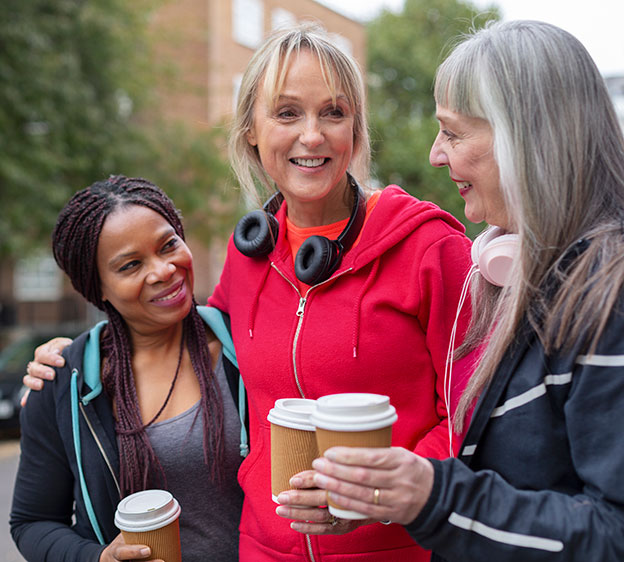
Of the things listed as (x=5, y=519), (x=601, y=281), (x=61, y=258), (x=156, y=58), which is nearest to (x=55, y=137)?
(x=156, y=58)

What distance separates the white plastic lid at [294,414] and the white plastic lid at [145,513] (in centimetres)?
50

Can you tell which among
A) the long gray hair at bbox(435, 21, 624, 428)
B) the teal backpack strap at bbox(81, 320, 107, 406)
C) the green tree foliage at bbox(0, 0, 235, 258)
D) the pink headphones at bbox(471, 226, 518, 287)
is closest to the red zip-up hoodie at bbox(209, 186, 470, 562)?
the pink headphones at bbox(471, 226, 518, 287)

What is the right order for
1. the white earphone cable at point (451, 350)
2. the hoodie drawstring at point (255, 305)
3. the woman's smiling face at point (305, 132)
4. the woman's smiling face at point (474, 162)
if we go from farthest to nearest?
the hoodie drawstring at point (255, 305)
the woman's smiling face at point (305, 132)
the white earphone cable at point (451, 350)
the woman's smiling face at point (474, 162)

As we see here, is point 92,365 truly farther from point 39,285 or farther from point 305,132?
point 39,285

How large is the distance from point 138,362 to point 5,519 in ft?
18.2

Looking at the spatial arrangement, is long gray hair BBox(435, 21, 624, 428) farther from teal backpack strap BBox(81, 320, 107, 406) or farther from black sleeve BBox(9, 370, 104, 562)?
black sleeve BBox(9, 370, 104, 562)

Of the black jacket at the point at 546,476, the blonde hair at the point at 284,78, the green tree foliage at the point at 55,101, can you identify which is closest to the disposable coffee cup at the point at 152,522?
the black jacket at the point at 546,476

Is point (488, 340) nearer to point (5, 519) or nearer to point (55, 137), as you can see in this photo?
point (5, 519)

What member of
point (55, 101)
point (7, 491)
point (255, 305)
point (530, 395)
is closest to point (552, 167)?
point (530, 395)

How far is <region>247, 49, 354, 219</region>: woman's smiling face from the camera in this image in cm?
215

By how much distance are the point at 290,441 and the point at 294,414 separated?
0.27 feet

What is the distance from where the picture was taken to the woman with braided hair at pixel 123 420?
2.37 meters

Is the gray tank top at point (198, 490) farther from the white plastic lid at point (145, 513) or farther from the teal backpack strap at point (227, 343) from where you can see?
the white plastic lid at point (145, 513)

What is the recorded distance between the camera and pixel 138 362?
8.63 feet
